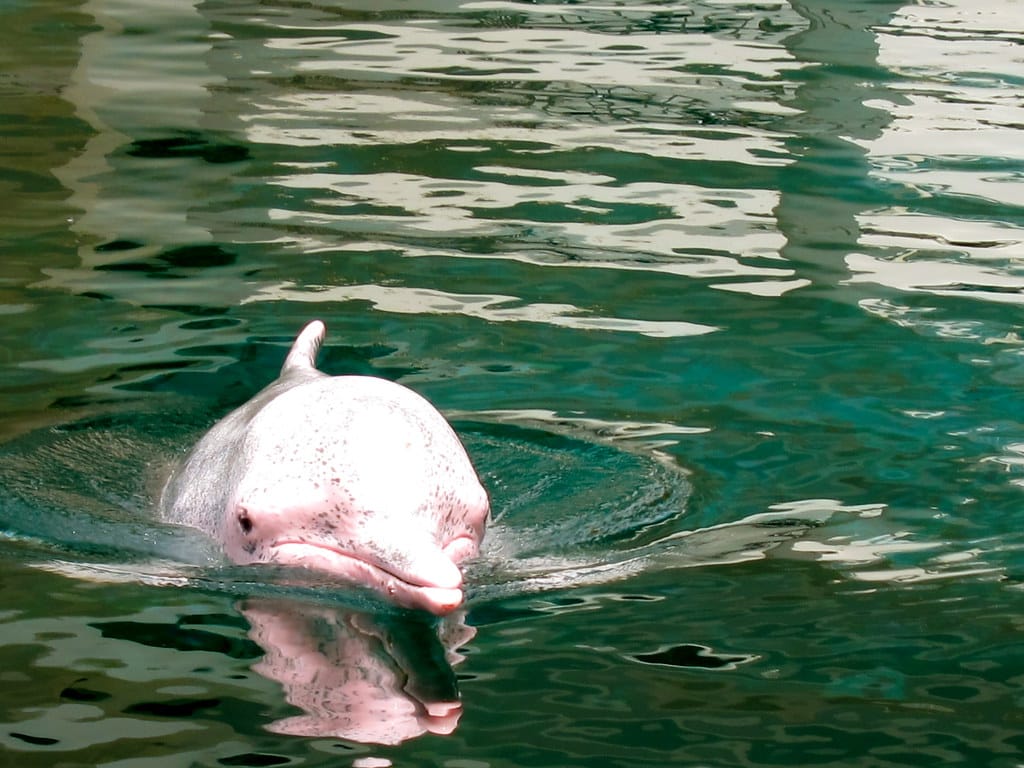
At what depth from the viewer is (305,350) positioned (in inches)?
297

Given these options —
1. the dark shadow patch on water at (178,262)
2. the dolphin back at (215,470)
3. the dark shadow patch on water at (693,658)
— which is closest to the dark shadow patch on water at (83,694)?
the dolphin back at (215,470)

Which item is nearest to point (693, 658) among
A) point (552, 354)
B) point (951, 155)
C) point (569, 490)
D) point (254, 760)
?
point (254, 760)

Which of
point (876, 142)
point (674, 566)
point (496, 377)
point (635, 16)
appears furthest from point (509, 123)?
point (674, 566)

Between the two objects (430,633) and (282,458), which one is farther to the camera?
(282,458)

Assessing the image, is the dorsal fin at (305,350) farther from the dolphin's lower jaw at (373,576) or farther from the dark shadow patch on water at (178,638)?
the dark shadow patch on water at (178,638)

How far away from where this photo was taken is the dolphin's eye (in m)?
5.77

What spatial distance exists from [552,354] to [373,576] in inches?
138

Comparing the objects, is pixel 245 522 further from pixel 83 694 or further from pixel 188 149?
pixel 188 149

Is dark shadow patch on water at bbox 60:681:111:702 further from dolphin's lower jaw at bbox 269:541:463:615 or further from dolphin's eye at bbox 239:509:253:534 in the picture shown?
dolphin's eye at bbox 239:509:253:534

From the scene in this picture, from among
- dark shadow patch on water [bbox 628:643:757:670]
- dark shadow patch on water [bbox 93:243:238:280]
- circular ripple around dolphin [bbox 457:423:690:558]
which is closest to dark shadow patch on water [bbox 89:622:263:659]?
dark shadow patch on water [bbox 628:643:757:670]

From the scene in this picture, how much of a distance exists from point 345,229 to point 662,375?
10.8 feet

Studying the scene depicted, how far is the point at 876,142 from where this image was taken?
42.7 ft

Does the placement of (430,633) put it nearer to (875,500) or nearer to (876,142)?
(875,500)

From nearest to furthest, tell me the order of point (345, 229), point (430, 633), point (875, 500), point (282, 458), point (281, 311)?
point (430, 633)
point (282, 458)
point (875, 500)
point (281, 311)
point (345, 229)
